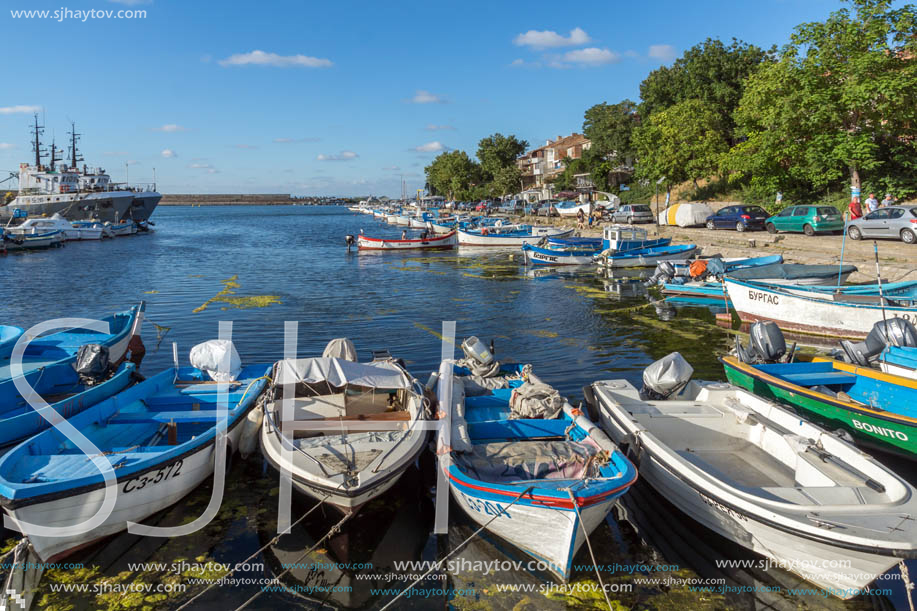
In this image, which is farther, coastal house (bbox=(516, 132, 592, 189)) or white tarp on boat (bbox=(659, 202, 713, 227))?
coastal house (bbox=(516, 132, 592, 189))

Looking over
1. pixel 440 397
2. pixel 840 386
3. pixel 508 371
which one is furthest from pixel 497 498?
pixel 840 386

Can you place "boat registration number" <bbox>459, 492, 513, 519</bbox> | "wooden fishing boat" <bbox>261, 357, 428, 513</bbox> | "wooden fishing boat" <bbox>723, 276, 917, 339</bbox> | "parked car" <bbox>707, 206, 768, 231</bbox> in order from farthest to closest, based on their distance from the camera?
1. "parked car" <bbox>707, 206, 768, 231</bbox>
2. "wooden fishing boat" <bbox>723, 276, 917, 339</bbox>
3. "wooden fishing boat" <bbox>261, 357, 428, 513</bbox>
4. "boat registration number" <bbox>459, 492, 513, 519</bbox>

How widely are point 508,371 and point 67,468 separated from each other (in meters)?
7.91

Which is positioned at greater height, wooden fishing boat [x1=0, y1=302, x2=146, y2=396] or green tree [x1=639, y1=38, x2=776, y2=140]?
green tree [x1=639, y1=38, x2=776, y2=140]

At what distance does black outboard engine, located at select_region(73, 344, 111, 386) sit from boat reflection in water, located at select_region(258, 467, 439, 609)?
5580 millimetres

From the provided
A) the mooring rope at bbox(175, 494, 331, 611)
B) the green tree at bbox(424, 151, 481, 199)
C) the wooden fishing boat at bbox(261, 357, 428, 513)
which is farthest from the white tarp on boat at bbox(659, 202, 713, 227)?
the green tree at bbox(424, 151, 481, 199)

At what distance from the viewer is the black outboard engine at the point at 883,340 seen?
1086 centimetres

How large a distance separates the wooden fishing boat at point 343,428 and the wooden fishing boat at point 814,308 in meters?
12.3

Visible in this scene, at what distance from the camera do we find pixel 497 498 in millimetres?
7004

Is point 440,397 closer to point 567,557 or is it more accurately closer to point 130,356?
point 567,557

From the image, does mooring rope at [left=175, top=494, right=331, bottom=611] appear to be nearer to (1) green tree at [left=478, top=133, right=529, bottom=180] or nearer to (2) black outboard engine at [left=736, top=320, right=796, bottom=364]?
(2) black outboard engine at [left=736, top=320, right=796, bottom=364]

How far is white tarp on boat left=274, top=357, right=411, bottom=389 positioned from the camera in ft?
31.8

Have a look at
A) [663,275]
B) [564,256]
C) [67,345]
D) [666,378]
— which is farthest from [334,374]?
[564,256]

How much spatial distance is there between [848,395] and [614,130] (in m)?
63.3
